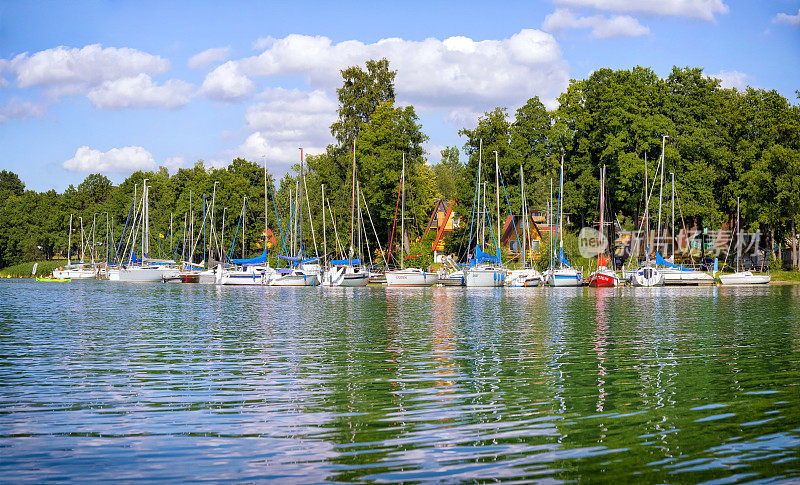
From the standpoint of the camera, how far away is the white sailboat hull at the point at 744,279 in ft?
275

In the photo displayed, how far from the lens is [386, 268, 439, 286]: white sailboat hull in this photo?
291ft

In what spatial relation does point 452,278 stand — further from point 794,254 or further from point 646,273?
point 794,254

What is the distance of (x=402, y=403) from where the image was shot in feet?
55.8

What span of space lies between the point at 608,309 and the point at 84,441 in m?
39.1

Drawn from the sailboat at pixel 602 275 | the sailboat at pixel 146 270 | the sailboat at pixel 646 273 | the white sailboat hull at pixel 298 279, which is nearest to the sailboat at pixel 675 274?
the sailboat at pixel 646 273

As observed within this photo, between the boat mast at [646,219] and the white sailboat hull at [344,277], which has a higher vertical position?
the boat mast at [646,219]

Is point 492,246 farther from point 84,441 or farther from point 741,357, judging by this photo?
point 84,441

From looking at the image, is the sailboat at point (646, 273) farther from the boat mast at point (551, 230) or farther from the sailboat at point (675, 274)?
the boat mast at point (551, 230)

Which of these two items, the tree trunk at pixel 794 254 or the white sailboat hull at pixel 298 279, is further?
the white sailboat hull at pixel 298 279

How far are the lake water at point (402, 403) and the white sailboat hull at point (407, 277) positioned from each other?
52003 millimetres

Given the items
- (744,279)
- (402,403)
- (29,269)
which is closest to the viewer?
(402,403)

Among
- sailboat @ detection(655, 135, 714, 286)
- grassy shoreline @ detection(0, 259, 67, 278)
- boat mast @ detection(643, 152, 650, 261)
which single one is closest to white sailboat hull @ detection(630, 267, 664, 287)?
sailboat @ detection(655, 135, 714, 286)

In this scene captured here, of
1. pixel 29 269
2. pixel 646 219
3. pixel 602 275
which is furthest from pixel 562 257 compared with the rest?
pixel 29 269

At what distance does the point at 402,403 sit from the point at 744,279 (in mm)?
75989
